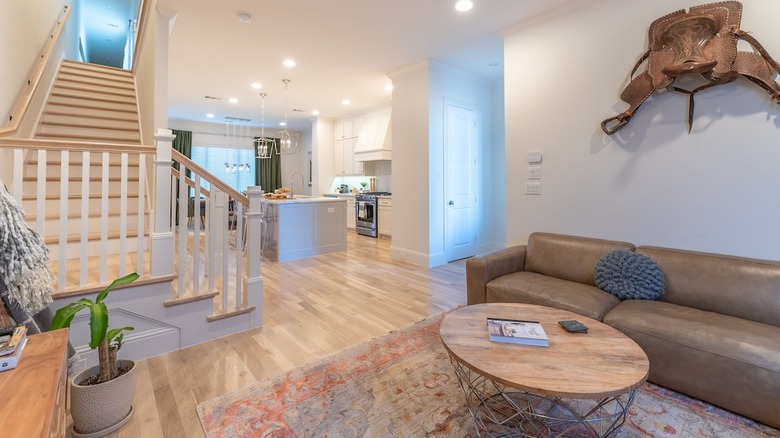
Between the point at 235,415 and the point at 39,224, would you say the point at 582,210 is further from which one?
the point at 39,224

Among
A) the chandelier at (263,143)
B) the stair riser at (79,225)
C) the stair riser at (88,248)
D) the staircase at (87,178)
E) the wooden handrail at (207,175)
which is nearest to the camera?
the staircase at (87,178)

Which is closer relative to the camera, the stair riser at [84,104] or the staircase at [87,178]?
the staircase at [87,178]

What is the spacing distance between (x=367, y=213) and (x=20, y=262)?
6070mm

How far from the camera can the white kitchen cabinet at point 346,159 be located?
8.05m

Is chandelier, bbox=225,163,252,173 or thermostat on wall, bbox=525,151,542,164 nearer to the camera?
thermostat on wall, bbox=525,151,542,164

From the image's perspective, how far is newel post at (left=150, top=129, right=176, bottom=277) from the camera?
2.29 metres

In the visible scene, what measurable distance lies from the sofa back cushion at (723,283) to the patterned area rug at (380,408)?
0.62 m

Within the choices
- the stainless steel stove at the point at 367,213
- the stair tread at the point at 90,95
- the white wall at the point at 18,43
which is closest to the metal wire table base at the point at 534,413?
the white wall at the point at 18,43

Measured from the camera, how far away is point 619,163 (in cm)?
284

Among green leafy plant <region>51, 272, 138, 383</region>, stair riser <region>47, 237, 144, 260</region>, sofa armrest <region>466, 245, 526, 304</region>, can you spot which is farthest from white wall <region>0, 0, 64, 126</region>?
sofa armrest <region>466, 245, 526, 304</region>

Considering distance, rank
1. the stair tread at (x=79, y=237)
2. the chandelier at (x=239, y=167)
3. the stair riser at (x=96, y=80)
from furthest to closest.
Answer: the chandelier at (x=239, y=167)
the stair riser at (x=96, y=80)
the stair tread at (x=79, y=237)

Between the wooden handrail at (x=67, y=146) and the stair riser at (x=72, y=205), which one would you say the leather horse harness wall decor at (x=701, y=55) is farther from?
the stair riser at (x=72, y=205)

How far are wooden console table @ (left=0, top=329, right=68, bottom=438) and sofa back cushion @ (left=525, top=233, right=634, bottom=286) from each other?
2.98 m

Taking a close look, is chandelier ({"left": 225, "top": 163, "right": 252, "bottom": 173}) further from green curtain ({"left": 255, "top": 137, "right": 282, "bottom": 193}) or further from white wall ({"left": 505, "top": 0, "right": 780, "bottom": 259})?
white wall ({"left": 505, "top": 0, "right": 780, "bottom": 259})
